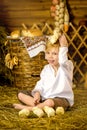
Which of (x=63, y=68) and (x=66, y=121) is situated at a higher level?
(x=63, y=68)

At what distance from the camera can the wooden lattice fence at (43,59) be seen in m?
3.54

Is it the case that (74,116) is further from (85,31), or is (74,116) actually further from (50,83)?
(85,31)

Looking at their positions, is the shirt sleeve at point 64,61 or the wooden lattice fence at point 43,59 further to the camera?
the wooden lattice fence at point 43,59

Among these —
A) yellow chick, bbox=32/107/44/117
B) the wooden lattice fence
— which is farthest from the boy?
the wooden lattice fence

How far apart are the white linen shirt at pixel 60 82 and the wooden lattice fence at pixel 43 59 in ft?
2.72

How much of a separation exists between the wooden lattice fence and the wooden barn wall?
11 centimetres

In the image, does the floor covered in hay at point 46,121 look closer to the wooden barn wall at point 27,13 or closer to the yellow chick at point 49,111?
the yellow chick at point 49,111

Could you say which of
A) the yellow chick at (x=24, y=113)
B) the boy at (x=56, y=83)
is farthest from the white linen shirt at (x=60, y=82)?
the yellow chick at (x=24, y=113)

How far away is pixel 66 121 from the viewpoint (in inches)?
91.0

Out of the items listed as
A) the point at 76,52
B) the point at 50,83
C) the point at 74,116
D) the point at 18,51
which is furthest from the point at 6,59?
the point at 74,116

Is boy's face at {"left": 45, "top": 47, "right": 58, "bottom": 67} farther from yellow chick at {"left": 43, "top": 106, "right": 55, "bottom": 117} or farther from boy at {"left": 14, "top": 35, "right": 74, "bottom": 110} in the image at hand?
yellow chick at {"left": 43, "top": 106, "right": 55, "bottom": 117}

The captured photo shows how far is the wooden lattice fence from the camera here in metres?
3.54

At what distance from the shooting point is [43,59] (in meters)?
3.52

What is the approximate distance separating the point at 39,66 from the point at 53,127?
1392 millimetres
